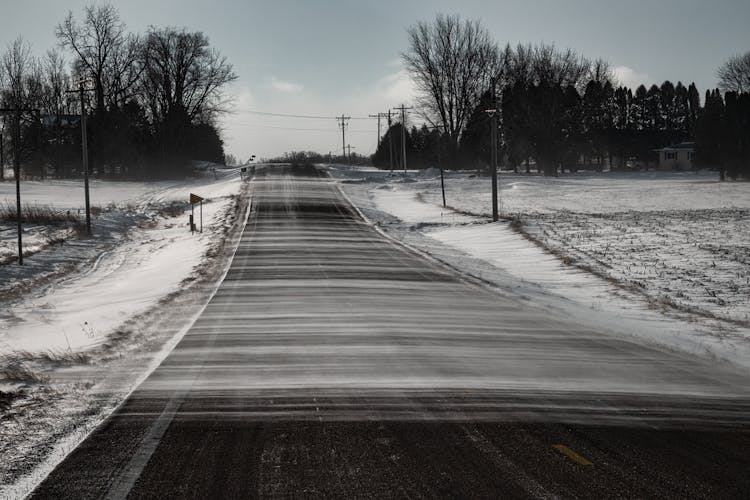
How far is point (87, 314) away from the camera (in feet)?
49.4

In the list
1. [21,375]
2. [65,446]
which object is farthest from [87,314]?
[65,446]

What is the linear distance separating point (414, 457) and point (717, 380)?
510cm

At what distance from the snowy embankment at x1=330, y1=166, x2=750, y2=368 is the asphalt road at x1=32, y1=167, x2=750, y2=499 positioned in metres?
1.67

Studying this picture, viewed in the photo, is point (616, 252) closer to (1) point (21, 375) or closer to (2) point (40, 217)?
(1) point (21, 375)

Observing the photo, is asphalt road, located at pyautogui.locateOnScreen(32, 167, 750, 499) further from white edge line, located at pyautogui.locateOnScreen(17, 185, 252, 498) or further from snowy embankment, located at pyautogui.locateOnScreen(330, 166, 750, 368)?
snowy embankment, located at pyautogui.locateOnScreen(330, 166, 750, 368)

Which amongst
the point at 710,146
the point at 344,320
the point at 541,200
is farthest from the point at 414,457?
the point at 710,146

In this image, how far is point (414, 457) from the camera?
5.98 metres

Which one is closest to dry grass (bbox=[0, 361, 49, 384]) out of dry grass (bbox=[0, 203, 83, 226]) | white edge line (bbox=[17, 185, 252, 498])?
white edge line (bbox=[17, 185, 252, 498])

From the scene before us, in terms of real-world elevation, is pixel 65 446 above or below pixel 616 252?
below

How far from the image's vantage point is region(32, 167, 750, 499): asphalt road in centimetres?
550

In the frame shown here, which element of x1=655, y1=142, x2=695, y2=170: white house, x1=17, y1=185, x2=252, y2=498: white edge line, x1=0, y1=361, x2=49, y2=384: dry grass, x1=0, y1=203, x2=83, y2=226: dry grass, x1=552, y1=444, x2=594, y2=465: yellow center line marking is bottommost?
x1=552, y1=444, x2=594, y2=465: yellow center line marking

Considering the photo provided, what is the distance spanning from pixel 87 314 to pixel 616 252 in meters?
16.4

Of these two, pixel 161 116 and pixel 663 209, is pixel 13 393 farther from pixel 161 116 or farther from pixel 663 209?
pixel 161 116

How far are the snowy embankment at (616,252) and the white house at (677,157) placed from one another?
53447 mm
